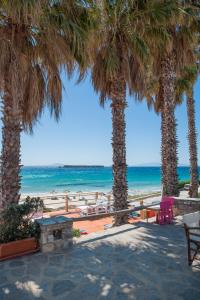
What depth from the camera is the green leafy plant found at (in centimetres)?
638

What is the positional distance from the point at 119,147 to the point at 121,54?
3.55 meters

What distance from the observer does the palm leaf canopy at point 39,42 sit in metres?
6.80

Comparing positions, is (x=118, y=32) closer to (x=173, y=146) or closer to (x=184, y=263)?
(x=173, y=146)

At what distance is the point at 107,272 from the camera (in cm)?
543

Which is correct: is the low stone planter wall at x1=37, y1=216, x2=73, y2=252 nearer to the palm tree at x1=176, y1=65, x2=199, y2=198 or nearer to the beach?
the beach

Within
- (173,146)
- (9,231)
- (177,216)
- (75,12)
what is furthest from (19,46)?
(177,216)

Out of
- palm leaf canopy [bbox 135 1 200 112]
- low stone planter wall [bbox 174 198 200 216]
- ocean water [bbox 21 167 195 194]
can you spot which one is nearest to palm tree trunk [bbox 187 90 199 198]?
palm leaf canopy [bbox 135 1 200 112]

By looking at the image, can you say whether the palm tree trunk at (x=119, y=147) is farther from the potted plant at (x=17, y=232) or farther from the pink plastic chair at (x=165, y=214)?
the potted plant at (x=17, y=232)

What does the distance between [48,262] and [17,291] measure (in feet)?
4.55

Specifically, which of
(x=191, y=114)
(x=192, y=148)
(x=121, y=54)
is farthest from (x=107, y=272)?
(x=191, y=114)

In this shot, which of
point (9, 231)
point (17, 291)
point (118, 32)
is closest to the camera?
point (17, 291)

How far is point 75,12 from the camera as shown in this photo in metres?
7.32

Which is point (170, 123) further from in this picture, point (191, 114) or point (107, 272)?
point (107, 272)

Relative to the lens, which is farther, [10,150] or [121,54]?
[121,54]
